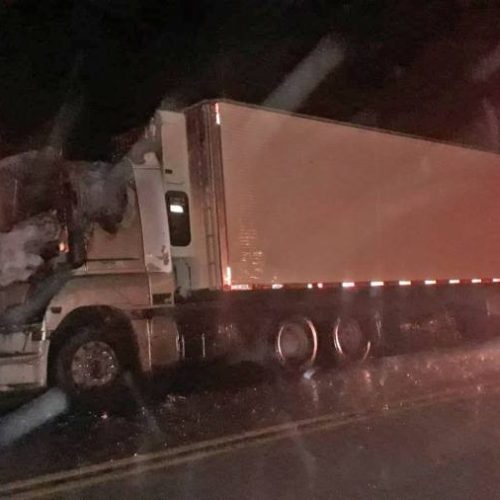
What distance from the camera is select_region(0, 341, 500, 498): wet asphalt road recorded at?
287 inches

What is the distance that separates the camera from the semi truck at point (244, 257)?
472 inches

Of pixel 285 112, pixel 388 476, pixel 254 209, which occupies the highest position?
pixel 285 112

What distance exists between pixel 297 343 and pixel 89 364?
4.20 metres

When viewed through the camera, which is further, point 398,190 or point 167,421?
point 398,190

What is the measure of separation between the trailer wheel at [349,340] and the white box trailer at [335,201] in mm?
700

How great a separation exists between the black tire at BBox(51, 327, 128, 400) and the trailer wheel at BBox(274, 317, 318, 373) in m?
3.13

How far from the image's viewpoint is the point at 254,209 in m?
14.1

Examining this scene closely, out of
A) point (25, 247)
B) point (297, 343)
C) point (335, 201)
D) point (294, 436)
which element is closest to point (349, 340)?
point (297, 343)

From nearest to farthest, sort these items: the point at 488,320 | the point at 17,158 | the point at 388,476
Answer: the point at 388,476 < the point at 17,158 < the point at 488,320

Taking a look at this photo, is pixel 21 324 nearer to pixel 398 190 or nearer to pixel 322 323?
pixel 322 323

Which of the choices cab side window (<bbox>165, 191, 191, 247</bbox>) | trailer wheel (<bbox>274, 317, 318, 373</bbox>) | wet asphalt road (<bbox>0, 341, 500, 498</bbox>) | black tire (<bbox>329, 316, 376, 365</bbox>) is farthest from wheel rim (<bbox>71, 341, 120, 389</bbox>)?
black tire (<bbox>329, 316, 376, 365</bbox>)

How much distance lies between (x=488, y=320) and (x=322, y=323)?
5818 mm

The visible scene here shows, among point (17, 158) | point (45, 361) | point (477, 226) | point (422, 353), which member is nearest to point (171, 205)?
point (17, 158)

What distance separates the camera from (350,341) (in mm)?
15836
